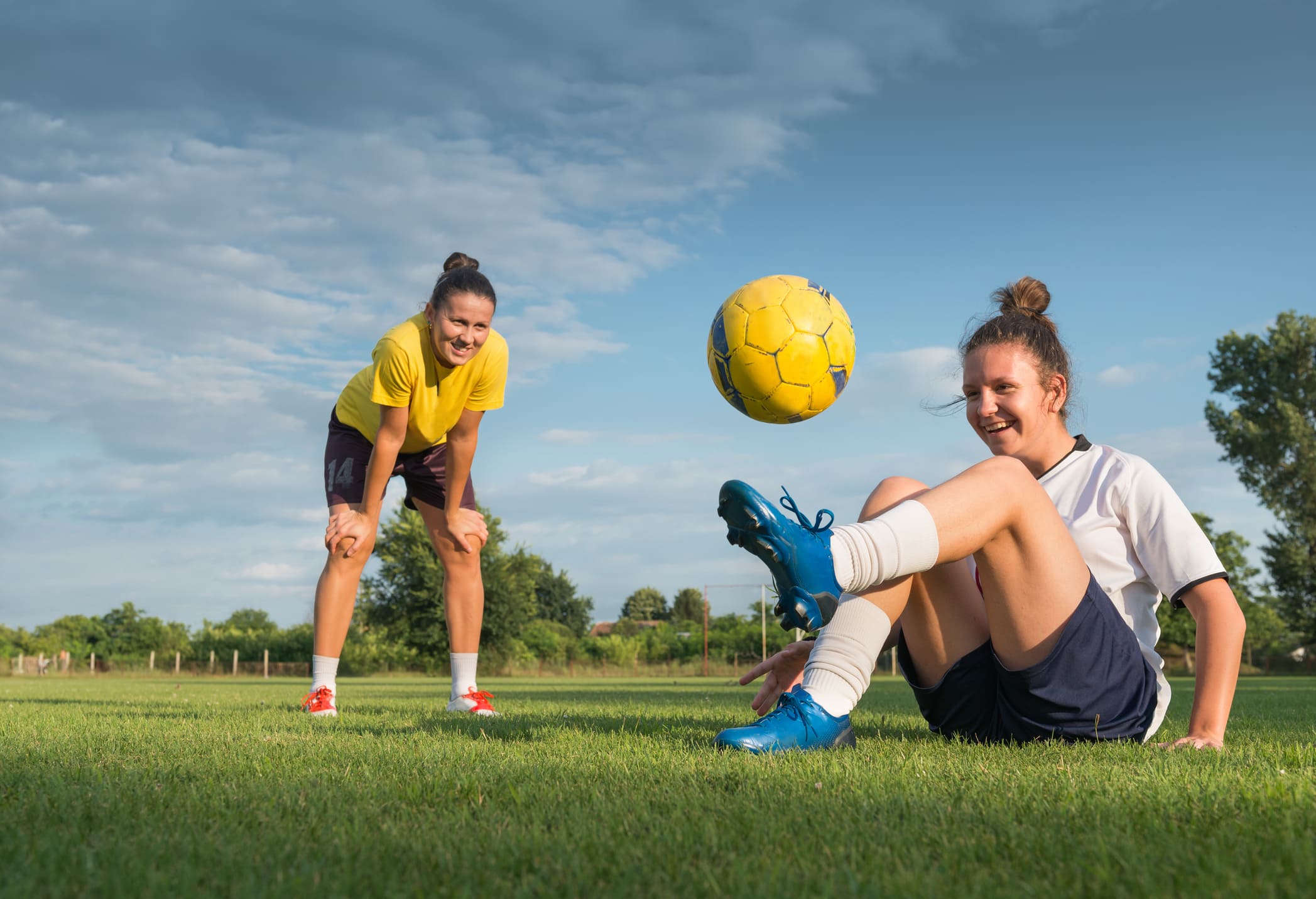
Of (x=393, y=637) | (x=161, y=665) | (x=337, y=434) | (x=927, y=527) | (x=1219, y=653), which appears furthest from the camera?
(x=161, y=665)

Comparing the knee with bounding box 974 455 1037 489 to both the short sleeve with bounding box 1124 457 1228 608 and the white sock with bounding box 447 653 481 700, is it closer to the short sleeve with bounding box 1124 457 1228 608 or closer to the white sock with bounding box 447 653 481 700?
the short sleeve with bounding box 1124 457 1228 608

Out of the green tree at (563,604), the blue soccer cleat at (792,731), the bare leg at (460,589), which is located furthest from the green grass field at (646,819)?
the green tree at (563,604)

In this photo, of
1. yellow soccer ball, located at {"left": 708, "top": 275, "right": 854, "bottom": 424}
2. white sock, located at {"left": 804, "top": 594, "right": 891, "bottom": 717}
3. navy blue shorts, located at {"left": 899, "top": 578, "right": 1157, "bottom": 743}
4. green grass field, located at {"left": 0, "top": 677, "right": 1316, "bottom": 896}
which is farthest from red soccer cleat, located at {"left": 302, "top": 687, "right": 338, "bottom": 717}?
navy blue shorts, located at {"left": 899, "top": 578, "right": 1157, "bottom": 743}

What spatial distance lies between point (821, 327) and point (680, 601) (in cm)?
9799

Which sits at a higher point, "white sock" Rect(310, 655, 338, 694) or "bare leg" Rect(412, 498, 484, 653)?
"bare leg" Rect(412, 498, 484, 653)

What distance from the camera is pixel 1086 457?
323 centimetres

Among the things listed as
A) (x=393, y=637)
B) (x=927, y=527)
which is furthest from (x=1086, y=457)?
(x=393, y=637)

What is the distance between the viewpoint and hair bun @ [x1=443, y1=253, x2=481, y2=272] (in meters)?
5.71

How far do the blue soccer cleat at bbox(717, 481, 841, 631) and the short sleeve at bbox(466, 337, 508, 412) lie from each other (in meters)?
3.54

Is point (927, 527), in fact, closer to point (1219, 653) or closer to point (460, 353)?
point (1219, 653)

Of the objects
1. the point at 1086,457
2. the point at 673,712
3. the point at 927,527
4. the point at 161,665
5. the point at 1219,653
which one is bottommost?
the point at 161,665

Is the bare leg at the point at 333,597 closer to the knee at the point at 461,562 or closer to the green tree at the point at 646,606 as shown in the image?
the knee at the point at 461,562

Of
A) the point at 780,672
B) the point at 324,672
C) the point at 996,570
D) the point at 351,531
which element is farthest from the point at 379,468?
the point at 996,570

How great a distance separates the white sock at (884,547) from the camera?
2.47 m
